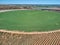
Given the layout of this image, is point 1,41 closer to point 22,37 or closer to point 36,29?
point 22,37

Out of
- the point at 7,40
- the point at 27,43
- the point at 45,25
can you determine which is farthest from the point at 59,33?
the point at 7,40

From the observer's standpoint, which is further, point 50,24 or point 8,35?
point 50,24

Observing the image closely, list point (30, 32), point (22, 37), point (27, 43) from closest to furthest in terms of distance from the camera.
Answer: point (27, 43), point (22, 37), point (30, 32)

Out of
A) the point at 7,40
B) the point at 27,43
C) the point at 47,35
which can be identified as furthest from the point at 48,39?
the point at 7,40

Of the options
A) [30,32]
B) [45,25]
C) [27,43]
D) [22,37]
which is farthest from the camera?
[45,25]

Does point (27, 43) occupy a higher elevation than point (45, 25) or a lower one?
Answer: higher

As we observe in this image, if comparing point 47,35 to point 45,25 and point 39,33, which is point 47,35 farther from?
point 45,25
